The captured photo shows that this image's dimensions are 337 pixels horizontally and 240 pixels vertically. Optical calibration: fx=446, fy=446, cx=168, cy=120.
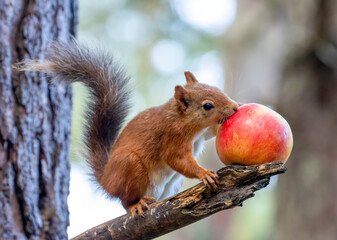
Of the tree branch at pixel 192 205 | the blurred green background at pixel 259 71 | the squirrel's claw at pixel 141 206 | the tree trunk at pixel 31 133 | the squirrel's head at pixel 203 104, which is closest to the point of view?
the tree branch at pixel 192 205

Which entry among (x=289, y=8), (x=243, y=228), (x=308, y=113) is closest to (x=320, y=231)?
(x=308, y=113)

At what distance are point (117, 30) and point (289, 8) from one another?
3149 mm

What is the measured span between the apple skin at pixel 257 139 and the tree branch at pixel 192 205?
2.9 inches

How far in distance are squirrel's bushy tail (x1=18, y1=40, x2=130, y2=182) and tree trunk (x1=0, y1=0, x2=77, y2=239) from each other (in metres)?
0.11

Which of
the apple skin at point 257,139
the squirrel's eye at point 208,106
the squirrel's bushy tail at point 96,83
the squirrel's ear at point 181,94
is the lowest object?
the apple skin at point 257,139

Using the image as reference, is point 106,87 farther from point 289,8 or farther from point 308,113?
point 289,8

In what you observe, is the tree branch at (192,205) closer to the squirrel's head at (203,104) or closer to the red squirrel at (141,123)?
the red squirrel at (141,123)

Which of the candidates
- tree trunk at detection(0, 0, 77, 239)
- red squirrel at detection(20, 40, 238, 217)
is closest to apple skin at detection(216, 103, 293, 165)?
red squirrel at detection(20, 40, 238, 217)

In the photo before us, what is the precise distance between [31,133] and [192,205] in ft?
2.93

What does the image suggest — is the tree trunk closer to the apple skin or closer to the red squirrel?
the red squirrel

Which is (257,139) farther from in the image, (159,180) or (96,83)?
(96,83)

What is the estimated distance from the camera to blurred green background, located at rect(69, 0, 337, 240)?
3.15m

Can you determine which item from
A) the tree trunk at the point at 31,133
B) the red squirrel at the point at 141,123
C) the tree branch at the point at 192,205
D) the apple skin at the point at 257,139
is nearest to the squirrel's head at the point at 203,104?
the red squirrel at the point at 141,123

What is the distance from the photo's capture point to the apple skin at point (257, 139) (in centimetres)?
147
